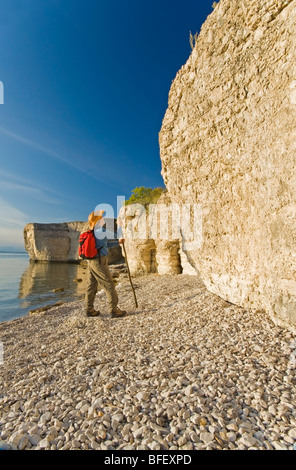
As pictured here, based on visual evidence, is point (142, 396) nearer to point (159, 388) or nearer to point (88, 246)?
point (159, 388)

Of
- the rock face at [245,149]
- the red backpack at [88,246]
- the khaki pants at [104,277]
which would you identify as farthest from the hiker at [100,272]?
the rock face at [245,149]

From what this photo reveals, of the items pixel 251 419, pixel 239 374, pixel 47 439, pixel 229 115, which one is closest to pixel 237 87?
pixel 229 115

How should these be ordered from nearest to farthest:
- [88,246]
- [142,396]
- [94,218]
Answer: [142,396]
[88,246]
[94,218]

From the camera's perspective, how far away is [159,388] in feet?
8.52

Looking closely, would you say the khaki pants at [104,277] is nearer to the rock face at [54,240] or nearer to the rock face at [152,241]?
the rock face at [152,241]

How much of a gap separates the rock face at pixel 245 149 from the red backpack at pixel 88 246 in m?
3.13

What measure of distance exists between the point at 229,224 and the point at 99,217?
3.43m

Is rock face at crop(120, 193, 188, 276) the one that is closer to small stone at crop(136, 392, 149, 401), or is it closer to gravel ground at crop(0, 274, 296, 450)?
gravel ground at crop(0, 274, 296, 450)

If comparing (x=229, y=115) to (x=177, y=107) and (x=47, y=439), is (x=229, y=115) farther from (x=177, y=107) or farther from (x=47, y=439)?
(x=47, y=439)

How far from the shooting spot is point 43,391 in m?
2.82

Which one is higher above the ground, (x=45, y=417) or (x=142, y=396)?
(x=142, y=396)

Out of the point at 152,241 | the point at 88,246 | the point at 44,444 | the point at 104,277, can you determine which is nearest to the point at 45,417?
the point at 44,444

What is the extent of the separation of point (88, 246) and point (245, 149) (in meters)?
4.33

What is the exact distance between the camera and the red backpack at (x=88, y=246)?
225 inches
